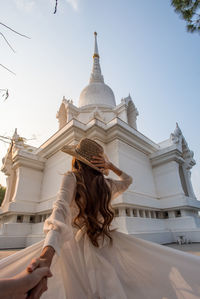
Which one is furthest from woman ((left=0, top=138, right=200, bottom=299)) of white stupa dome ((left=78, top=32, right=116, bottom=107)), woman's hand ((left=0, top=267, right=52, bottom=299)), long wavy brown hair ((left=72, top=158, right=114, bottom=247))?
white stupa dome ((left=78, top=32, right=116, bottom=107))

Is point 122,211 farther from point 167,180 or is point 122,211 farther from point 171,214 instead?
→ point 167,180

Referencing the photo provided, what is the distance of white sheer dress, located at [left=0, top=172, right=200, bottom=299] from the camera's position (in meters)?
1.15

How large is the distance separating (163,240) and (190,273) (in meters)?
5.57

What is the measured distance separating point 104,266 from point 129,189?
491 cm

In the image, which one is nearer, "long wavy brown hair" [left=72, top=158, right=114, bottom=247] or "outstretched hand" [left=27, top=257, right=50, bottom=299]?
"outstretched hand" [left=27, top=257, right=50, bottom=299]

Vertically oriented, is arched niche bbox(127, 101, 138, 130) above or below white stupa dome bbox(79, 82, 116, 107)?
below

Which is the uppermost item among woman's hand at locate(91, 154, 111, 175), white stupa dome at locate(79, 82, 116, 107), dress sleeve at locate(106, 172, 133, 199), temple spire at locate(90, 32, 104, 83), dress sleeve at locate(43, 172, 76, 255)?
temple spire at locate(90, 32, 104, 83)

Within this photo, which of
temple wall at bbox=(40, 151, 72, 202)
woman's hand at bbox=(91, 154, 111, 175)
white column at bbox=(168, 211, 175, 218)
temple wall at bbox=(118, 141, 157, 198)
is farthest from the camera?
temple wall at bbox=(40, 151, 72, 202)

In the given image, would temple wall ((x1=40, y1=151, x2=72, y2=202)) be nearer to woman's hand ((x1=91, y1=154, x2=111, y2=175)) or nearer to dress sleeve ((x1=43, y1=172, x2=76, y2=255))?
woman's hand ((x1=91, y1=154, x2=111, y2=175))

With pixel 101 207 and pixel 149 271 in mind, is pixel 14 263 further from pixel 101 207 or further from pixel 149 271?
pixel 149 271

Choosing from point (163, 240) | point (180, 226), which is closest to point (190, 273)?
point (163, 240)

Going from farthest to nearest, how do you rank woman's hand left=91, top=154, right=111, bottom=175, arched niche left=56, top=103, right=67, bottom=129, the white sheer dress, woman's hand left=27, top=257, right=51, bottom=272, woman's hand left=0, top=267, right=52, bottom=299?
1. arched niche left=56, top=103, right=67, bottom=129
2. woman's hand left=91, top=154, right=111, bottom=175
3. the white sheer dress
4. woman's hand left=27, top=257, right=51, bottom=272
5. woman's hand left=0, top=267, right=52, bottom=299

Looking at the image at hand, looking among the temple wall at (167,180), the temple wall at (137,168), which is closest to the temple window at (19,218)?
the temple wall at (137,168)

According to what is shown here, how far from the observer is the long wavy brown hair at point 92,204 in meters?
1.44
